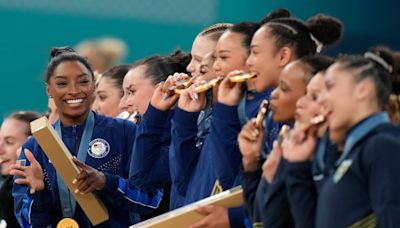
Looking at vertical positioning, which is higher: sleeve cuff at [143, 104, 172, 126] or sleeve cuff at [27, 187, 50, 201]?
sleeve cuff at [143, 104, 172, 126]

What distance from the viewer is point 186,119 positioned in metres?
4.19

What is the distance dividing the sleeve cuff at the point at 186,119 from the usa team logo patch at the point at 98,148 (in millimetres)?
583

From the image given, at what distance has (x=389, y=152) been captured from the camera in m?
2.97

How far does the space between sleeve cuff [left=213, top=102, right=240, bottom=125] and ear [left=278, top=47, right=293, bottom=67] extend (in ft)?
0.69

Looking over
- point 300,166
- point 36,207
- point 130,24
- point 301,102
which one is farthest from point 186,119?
point 130,24

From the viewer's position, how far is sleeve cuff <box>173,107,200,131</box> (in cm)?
418

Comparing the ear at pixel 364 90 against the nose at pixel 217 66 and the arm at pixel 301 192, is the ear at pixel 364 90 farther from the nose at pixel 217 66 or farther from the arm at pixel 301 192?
the nose at pixel 217 66

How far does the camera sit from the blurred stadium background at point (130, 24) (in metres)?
6.80

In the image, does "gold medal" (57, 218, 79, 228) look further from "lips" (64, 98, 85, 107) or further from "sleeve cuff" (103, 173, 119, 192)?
"lips" (64, 98, 85, 107)

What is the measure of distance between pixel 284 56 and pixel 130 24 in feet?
11.0

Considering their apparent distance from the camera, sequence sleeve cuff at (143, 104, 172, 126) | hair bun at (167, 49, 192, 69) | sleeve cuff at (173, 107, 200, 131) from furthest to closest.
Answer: hair bun at (167, 49, 192, 69) → sleeve cuff at (143, 104, 172, 126) → sleeve cuff at (173, 107, 200, 131)

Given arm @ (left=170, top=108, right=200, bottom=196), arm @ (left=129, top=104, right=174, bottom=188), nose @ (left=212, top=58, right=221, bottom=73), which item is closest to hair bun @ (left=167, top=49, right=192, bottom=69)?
arm @ (left=129, top=104, right=174, bottom=188)

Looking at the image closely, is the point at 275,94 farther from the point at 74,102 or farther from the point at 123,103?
the point at 123,103

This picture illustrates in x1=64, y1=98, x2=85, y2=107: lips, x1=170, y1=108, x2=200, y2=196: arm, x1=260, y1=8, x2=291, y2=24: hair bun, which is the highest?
x1=260, y1=8, x2=291, y2=24: hair bun
